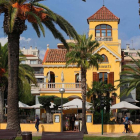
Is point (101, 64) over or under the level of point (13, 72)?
over

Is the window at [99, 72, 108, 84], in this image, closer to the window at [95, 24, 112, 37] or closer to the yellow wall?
the window at [95, 24, 112, 37]

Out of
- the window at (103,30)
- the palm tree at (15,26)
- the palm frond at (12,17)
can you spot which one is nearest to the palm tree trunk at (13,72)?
the palm tree at (15,26)

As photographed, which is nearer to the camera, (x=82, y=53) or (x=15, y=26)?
(x=15, y=26)

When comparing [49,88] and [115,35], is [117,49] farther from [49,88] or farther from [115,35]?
[49,88]

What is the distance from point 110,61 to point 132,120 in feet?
36.9

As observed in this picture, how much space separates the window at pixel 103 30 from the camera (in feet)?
149

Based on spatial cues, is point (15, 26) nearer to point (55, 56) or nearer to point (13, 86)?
point (13, 86)

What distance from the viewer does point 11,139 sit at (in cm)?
1642

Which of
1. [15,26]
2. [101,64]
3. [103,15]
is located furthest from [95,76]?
[15,26]

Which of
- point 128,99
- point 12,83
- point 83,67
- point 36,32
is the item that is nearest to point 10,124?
point 12,83

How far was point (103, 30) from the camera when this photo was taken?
150 ft

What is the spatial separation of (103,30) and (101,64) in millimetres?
4439

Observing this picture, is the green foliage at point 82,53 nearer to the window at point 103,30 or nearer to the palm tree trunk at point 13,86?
the palm tree trunk at point 13,86

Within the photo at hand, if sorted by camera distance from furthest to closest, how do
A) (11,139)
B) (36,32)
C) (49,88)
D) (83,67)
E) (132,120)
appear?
(49,88)
(132,120)
(83,67)
(36,32)
(11,139)
